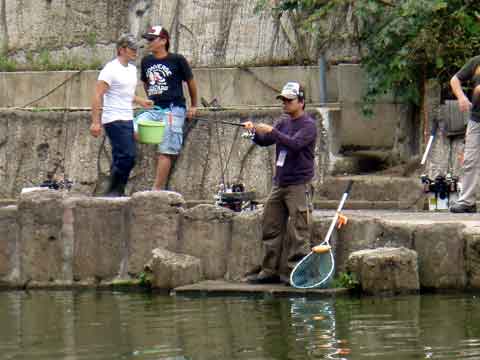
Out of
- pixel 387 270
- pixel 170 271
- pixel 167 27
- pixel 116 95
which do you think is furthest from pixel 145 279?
pixel 167 27

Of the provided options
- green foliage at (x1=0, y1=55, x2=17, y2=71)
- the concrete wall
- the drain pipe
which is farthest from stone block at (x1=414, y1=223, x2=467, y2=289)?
green foliage at (x1=0, y1=55, x2=17, y2=71)

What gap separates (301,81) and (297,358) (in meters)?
7.57

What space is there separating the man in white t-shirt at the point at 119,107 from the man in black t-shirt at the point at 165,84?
0.32 meters

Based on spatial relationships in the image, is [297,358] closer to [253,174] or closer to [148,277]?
[148,277]

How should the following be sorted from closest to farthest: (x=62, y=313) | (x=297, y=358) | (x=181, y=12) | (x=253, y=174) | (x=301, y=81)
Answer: (x=297, y=358)
(x=62, y=313)
(x=253, y=174)
(x=301, y=81)
(x=181, y=12)

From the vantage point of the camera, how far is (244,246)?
13.2 meters

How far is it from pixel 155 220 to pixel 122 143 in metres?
1.23

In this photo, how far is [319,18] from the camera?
16203mm

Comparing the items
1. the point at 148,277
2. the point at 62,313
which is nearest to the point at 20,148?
the point at 148,277

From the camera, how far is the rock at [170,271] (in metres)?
13.0

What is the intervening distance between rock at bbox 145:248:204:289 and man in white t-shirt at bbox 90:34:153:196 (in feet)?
4.98

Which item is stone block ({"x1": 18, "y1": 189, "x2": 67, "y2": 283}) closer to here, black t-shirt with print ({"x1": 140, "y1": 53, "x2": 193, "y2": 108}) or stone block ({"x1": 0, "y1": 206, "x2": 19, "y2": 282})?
stone block ({"x1": 0, "y1": 206, "x2": 19, "y2": 282})

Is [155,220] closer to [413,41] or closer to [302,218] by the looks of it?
[302,218]

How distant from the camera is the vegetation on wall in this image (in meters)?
15.4
